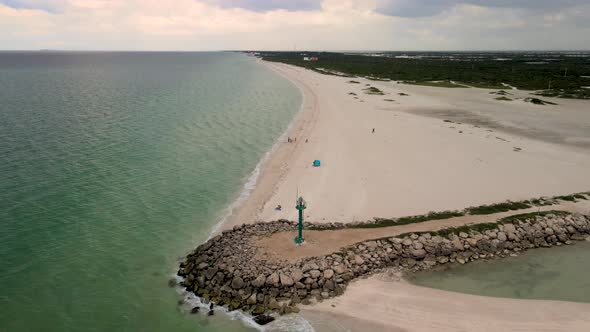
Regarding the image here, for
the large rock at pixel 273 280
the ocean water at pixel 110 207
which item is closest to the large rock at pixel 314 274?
the large rock at pixel 273 280

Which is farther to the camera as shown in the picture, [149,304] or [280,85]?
[280,85]

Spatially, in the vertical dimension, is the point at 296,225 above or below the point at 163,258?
above

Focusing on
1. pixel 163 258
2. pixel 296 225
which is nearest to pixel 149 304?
pixel 163 258

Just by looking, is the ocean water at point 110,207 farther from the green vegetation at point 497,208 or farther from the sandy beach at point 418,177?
the green vegetation at point 497,208

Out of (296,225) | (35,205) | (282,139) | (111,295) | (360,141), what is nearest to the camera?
(111,295)

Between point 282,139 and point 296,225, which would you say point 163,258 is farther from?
point 282,139

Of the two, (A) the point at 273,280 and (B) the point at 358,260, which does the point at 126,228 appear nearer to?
(A) the point at 273,280

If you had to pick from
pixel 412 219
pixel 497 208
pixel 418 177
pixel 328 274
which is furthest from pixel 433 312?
pixel 418 177

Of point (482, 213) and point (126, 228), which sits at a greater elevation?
point (482, 213)
